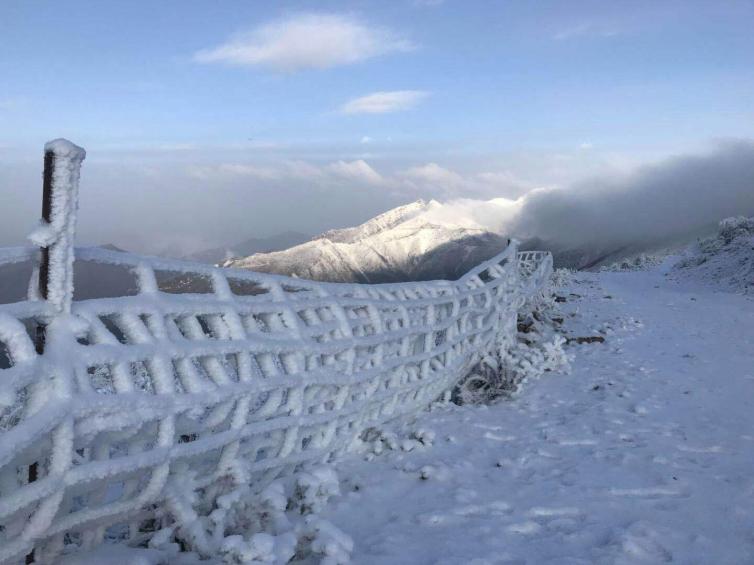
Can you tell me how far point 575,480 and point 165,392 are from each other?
127 inches

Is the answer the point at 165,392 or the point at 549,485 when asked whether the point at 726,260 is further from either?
the point at 165,392

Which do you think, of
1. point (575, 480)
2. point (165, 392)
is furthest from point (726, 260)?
point (165, 392)

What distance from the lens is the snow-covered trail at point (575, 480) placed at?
3525mm

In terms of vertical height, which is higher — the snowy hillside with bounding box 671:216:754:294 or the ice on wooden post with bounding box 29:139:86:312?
the ice on wooden post with bounding box 29:139:86:312

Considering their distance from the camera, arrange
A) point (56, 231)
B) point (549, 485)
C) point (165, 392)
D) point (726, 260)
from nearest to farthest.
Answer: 1. point (56, 231)
2. point (165, 392)
3. point (549, 485)
4. point (726, 260)

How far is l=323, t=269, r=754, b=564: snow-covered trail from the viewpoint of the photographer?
3525 millimetres

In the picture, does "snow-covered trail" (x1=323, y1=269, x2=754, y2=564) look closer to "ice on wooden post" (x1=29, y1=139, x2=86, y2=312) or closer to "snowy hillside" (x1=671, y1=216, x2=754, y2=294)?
"ice on wooden post" (x1=29, y1=139, x2=86, y2=312)

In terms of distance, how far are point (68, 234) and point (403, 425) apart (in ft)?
13.5

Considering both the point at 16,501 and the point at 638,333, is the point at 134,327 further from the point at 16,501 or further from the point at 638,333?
the point at 638,333

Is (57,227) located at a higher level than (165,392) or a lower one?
higher

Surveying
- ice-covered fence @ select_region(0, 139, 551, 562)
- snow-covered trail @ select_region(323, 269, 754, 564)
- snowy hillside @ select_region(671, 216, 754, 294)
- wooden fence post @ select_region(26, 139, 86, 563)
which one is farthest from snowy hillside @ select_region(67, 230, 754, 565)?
snowy hillside @ select_region(671, 216, 754, 294)

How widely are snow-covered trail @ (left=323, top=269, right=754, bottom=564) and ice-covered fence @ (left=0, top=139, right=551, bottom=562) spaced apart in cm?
71

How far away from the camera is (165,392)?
3.11 m

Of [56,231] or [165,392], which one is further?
[165,392]
